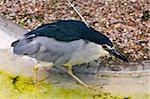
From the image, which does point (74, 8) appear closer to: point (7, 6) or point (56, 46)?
point (7, 6)

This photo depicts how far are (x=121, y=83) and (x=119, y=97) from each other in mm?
148

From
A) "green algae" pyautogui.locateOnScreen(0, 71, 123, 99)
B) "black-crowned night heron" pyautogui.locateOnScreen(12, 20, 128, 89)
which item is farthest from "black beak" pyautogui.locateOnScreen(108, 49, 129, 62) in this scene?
"green algae" pyautogui.locateOnScreen(0, 71, 123, 99)

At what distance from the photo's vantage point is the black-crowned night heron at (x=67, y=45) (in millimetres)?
3244

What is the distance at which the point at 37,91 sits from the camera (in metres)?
3.35

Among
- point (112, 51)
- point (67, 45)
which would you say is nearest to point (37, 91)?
point (67, 45)

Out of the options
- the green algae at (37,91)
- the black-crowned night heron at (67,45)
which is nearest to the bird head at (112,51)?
the black-crowned night heron at (67,45)

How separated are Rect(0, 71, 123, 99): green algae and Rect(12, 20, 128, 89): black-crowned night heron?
0.64 ft

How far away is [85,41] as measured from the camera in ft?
10.7

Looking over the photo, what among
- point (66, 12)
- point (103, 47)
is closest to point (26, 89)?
point (103, 47)

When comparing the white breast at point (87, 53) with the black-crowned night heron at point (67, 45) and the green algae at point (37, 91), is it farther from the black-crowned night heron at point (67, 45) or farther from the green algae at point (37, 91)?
the green algae at point (37, 91)

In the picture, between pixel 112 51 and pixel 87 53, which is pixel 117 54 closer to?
pixel 112 51

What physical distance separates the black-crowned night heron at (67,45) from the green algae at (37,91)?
0.64 ft

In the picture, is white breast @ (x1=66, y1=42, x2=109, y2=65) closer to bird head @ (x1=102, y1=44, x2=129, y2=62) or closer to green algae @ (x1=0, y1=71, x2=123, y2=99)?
bird head @ (x1=102, y1=44, x2=129, y2=62)

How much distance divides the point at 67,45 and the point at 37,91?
0.41 metres
